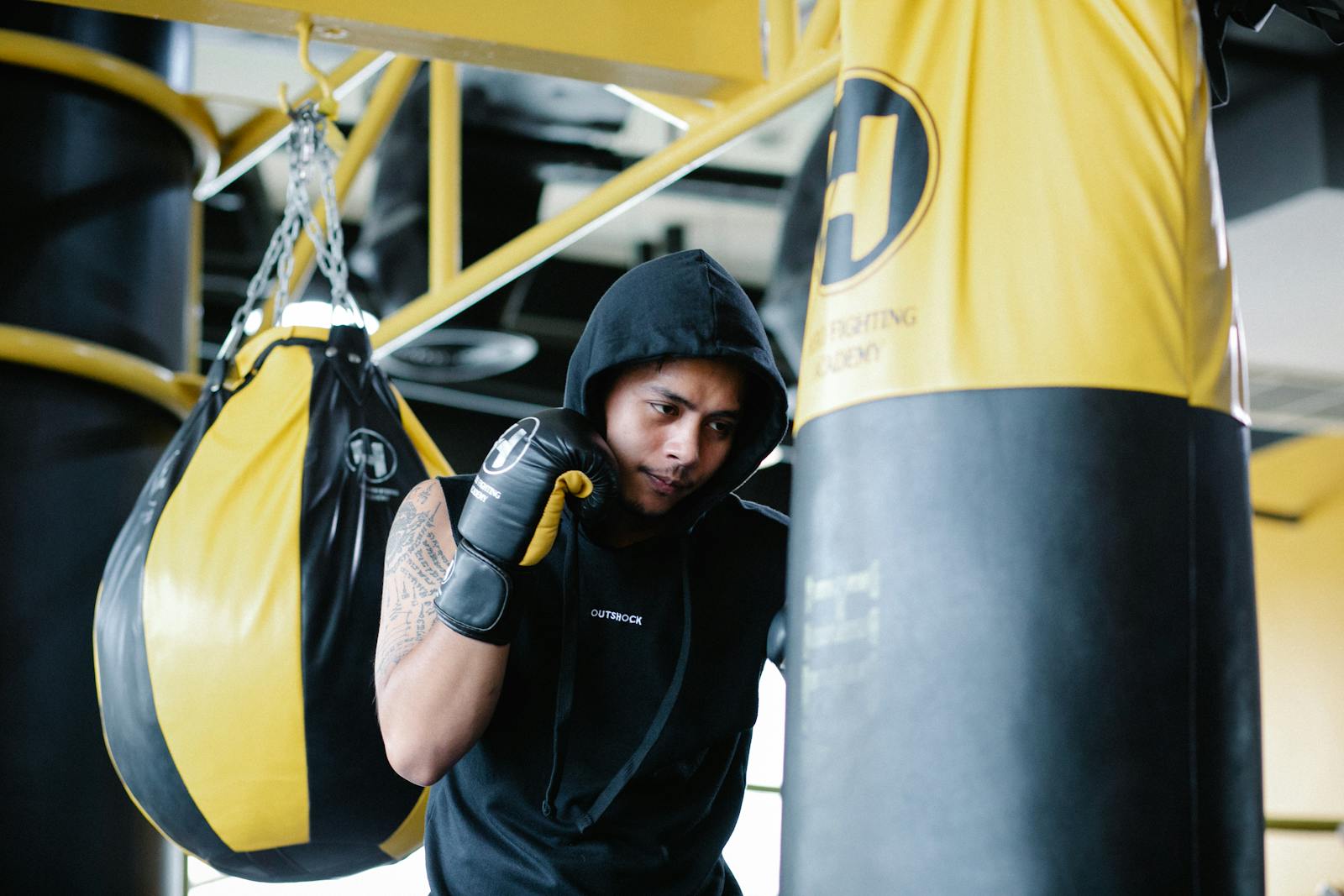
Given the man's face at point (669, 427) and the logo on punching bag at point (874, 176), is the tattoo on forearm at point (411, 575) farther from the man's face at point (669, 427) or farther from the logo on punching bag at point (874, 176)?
the logo on punching bag at point (874, 176)

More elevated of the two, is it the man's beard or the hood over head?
the hood over head

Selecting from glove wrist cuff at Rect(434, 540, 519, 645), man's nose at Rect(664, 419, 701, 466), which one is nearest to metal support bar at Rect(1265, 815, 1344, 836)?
man's nose at Rect(664, 419, 701, 466)

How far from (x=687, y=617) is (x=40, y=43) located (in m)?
1.60

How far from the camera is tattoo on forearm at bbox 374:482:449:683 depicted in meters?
1.81

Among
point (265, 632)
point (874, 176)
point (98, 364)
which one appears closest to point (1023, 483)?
point (874, 176)

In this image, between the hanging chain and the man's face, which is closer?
the man's face

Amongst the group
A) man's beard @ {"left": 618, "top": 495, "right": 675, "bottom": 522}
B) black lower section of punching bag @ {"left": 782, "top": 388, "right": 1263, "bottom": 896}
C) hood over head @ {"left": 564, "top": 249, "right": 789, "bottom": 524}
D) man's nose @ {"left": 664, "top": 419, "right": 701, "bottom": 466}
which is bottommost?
black lower section of punching bag @ {"left": 782, "top": 388, "right": 1263, "bottom": 896}

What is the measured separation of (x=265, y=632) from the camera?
1986mm

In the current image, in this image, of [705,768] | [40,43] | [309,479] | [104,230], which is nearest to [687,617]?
[705,768]

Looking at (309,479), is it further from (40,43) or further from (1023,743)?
(1023,743)

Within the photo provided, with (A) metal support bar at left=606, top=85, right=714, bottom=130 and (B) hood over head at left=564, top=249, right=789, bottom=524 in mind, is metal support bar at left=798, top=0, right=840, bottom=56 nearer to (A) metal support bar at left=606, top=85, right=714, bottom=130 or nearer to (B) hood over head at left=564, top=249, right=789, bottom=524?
(A) metal support bar at left=606, top=85, right=714, bottom=130

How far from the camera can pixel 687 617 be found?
1.94 metres

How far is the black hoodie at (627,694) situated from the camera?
6.12ft

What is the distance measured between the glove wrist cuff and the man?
29 millimetres
